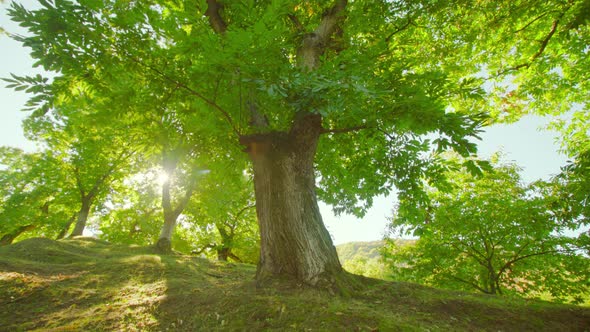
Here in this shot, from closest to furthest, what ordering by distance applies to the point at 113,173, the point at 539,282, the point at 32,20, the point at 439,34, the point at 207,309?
the point at 32,20, the point at 207,309, the point at 439,34, the point at 539,282, the point at 113,173

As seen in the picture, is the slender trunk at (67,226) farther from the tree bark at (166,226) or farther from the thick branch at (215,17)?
the thick branch at (215,17)

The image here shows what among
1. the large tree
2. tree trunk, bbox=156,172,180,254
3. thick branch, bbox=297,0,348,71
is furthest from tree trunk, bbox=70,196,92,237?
thick branch, bbox=297,0,348,71

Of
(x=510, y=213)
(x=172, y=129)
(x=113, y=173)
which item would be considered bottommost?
(x=510, y=213)

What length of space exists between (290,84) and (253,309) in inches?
102

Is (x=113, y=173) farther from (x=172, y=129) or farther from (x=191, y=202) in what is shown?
(x=172, y=129)

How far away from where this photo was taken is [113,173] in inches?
615

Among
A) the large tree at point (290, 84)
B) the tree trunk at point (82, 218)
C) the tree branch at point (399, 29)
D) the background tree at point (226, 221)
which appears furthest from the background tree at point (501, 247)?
the tree trunk at point (82, 218)

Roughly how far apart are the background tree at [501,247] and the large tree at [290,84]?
2.30 m

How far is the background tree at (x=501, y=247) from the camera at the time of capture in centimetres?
666

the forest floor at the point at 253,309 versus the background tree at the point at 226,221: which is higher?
the background tree at the point at 226,221

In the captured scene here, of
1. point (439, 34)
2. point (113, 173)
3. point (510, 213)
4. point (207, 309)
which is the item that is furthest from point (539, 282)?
point (113, 173)

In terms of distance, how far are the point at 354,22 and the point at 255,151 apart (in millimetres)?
3434

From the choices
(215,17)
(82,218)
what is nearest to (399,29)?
(215,17)

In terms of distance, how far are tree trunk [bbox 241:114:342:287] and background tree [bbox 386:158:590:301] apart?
283cm
